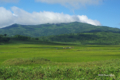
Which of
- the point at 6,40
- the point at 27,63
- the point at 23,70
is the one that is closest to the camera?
the point at 23,70

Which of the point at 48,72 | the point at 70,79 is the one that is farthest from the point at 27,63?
the point at 70,79

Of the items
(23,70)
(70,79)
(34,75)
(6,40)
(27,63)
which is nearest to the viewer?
(70,79)

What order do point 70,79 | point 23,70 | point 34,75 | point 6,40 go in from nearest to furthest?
point 70,79 → point 34,75 → point 23,70 → point 6,40

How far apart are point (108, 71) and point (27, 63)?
16.9 m

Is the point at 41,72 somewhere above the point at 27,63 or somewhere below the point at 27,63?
above

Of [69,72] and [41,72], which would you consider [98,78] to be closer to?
[69,72]

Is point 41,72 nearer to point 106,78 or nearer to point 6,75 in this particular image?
point 6,75

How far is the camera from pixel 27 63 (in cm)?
2531

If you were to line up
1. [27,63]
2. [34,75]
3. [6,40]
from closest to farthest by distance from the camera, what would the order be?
[34,75], [27,63], [6,40]

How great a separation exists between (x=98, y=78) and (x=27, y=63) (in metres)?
16.9

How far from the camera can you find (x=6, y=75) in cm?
1301

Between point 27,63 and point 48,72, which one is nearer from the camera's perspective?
point 48,72

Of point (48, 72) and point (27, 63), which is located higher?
point (48, 72)

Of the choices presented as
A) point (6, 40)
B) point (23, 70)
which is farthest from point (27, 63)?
point (6, 40)
